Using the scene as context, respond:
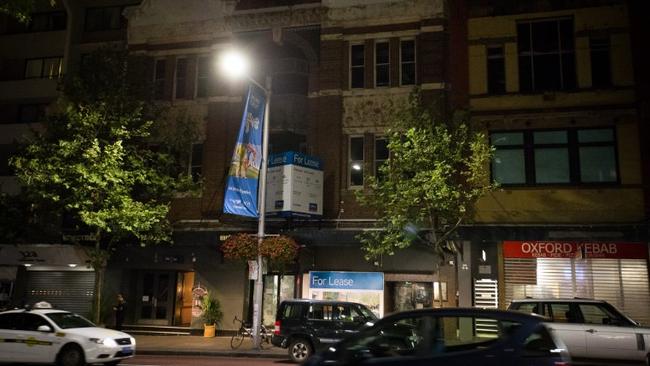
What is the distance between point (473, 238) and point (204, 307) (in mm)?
11090

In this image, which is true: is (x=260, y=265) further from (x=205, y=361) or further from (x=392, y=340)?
(x=392, y=340)

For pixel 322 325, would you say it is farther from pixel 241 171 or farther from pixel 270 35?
pixel 270 35

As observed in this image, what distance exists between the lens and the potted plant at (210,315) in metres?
22.7

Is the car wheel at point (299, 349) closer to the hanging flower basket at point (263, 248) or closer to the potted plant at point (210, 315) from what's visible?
the hanging flower basket at point (263, 248)

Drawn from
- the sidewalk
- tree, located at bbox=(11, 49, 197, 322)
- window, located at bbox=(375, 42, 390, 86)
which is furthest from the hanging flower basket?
window, located at bbox=(375, 42, 390, 86)

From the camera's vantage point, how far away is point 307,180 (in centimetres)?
2209

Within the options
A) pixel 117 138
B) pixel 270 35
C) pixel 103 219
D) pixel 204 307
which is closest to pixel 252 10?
pixel 270 35

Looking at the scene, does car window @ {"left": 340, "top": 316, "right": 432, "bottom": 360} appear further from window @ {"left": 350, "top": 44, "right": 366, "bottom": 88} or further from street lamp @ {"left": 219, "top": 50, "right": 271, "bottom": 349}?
window @ {"left": 350, "top": 44, "right": 366, "bottom": 88}

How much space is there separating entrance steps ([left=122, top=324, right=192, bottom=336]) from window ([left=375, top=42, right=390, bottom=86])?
517 inches

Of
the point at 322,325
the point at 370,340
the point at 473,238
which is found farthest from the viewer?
the point at 473,238

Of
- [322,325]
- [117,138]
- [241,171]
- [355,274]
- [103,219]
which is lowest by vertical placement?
[322,325]

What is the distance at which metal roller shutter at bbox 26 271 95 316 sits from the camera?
2590cm

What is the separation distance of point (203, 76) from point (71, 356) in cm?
1540

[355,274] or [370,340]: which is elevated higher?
[355,274]
